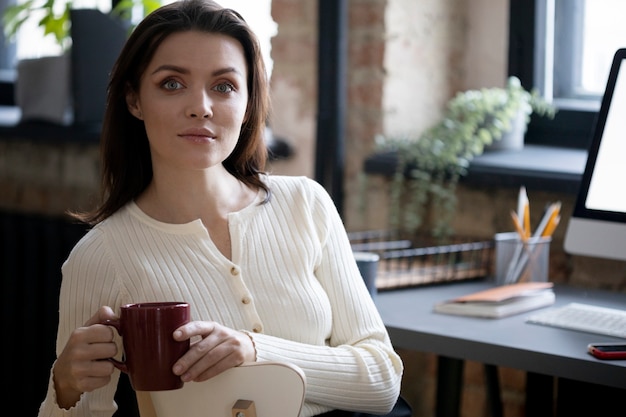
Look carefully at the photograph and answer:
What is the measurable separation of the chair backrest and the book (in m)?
0.68

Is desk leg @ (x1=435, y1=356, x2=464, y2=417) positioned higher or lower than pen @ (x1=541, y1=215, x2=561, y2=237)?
lower

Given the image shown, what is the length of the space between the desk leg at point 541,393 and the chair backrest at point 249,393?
0.70m

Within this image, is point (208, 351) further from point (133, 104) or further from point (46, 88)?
point (46, 88)

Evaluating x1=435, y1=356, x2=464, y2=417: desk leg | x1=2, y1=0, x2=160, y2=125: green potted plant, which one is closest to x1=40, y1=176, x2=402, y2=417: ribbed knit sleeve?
x1=435, y1=356, x2=464, y2=417: desk leg

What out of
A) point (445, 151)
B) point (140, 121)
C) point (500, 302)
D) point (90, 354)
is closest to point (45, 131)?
point (445, 151)

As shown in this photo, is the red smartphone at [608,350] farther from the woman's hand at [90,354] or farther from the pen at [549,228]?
the woman's hand at [90,354]

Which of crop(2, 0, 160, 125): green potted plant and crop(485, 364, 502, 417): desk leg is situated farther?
crop(2, 0, 160, 125): green potted plant

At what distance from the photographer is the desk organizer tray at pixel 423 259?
2.34 meters

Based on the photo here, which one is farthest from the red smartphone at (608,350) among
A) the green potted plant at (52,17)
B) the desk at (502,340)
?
the green potted plant at (52,17)

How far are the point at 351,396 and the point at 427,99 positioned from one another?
1338 mm

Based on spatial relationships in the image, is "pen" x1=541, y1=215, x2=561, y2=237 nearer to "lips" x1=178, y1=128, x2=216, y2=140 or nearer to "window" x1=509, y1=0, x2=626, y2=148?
"window" x1=509, y1=0, x2=626, y2=148

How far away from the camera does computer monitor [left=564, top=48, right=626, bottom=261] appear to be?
80.8 inches

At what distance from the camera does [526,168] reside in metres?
2.50

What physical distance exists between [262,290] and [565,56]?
1.40 m
